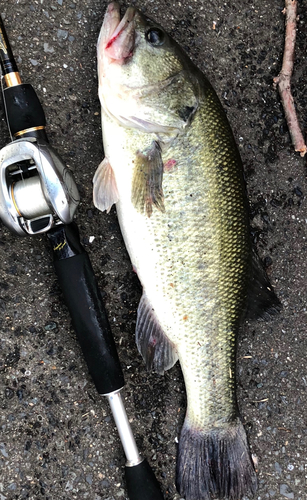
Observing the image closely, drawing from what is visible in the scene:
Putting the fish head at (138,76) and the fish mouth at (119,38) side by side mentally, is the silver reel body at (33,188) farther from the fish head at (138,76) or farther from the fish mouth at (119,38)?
the fish mouth at (119,38)

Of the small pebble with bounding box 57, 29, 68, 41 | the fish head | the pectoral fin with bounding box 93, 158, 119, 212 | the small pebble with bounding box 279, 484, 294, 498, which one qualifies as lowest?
the small pebble with bounding box 279, 484, 294, 498

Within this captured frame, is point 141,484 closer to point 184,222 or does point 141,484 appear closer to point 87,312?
point 87,312

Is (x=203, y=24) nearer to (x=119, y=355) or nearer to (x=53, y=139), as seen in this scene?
(x=53, y=139)

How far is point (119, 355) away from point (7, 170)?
995 millimetres

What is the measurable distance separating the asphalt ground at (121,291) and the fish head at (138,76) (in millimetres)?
310

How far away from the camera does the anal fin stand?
1.88 metres

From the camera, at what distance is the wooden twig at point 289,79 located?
2182mm

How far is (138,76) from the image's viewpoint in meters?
1.70

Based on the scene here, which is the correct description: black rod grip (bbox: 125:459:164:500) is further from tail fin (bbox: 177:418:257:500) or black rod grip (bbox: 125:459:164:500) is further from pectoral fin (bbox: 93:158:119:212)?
pectoral fin (bbox: 93:158:119:212)

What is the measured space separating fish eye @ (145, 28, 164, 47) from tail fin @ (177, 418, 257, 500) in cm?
171

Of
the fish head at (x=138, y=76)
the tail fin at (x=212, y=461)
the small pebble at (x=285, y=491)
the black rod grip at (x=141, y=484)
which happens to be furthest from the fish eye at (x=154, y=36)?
the small pebble at (x=285, y=491)

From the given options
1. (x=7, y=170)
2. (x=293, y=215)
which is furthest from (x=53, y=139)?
(x=293, y=215)

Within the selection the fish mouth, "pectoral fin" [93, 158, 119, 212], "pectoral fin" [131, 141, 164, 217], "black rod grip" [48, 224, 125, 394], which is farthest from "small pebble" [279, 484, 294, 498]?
the fish mouth

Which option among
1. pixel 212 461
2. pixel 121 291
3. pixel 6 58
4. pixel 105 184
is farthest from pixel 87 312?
pixel 6 58
